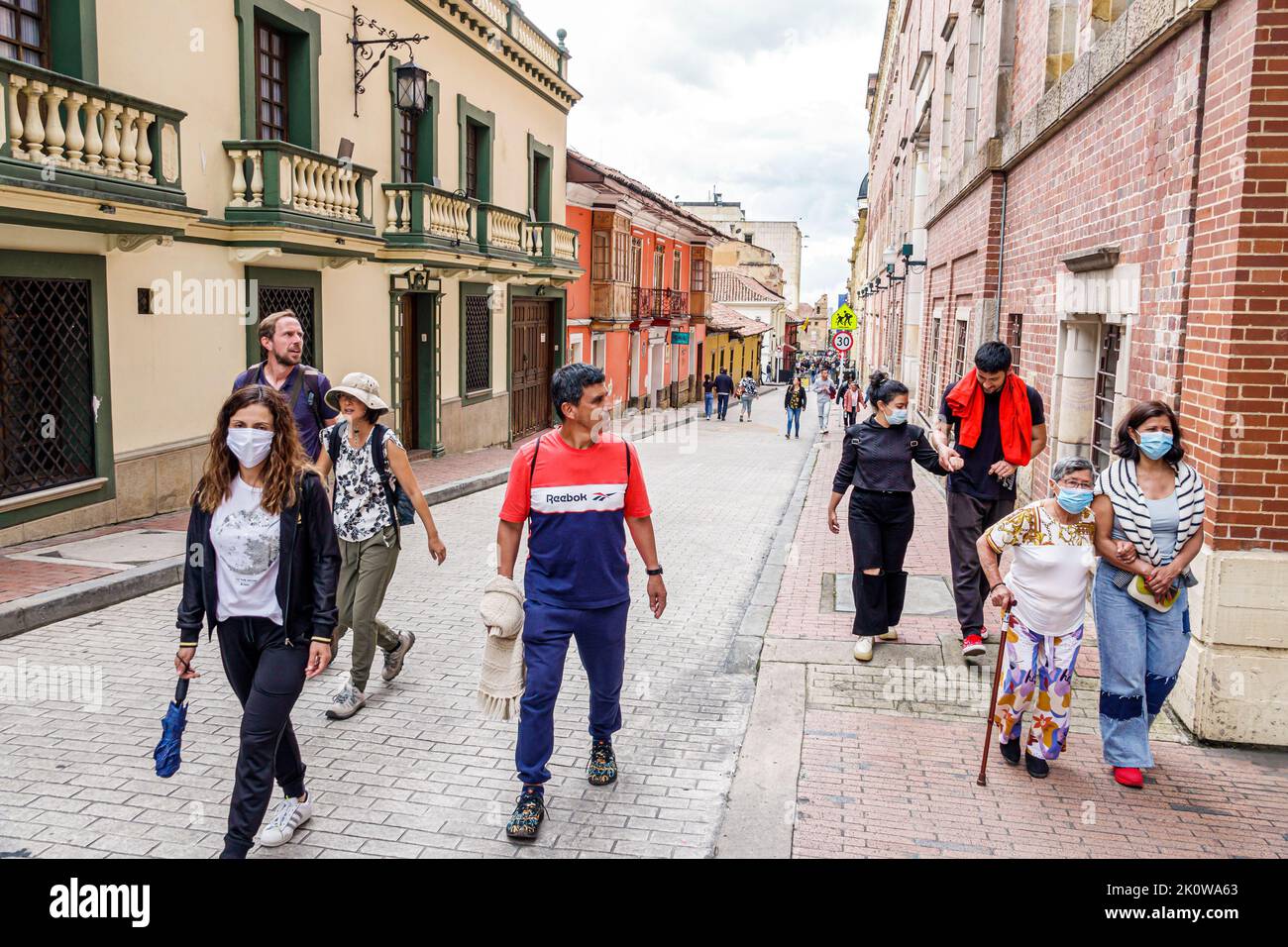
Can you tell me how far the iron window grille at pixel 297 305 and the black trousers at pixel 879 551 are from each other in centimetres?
842

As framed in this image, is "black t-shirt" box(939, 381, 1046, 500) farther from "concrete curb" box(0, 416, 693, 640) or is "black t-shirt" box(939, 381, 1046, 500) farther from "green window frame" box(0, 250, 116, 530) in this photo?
"green window frame" box(0, 250, 116, 530)

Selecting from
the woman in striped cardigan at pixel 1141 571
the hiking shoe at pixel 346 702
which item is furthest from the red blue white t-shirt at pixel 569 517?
the woman in striped cardigan at pixel 1141 571

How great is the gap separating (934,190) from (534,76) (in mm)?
9013

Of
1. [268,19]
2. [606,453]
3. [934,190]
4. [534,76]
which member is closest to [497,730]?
[606,453]

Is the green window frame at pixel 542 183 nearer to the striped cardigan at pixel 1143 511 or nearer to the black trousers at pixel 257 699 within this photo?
the striped cardigan at pixel 1143 511

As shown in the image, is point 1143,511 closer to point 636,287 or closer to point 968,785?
point 968,785

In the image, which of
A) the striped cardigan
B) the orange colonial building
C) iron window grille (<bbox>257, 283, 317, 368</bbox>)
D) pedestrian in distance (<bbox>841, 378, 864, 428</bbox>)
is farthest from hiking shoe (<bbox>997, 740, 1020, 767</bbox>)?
the orange colonial building

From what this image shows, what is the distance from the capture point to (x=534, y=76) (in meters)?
22.4

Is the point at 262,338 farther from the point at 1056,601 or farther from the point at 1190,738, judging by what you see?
the point at 1190,738

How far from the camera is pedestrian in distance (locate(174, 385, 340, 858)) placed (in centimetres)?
381

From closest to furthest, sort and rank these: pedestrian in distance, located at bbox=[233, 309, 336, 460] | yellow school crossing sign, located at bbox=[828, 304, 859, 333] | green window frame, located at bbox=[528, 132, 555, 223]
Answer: pedestrian in distance, located at bbox=[233, 309, 336, 460], green window frame, located at bbox=[528, 132, 555, 223], yellow school crossing sign, located at bbox=[828, 304, 859, 333]

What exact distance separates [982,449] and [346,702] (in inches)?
160

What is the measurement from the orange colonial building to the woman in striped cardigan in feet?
73.6

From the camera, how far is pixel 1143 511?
477 centimetres
